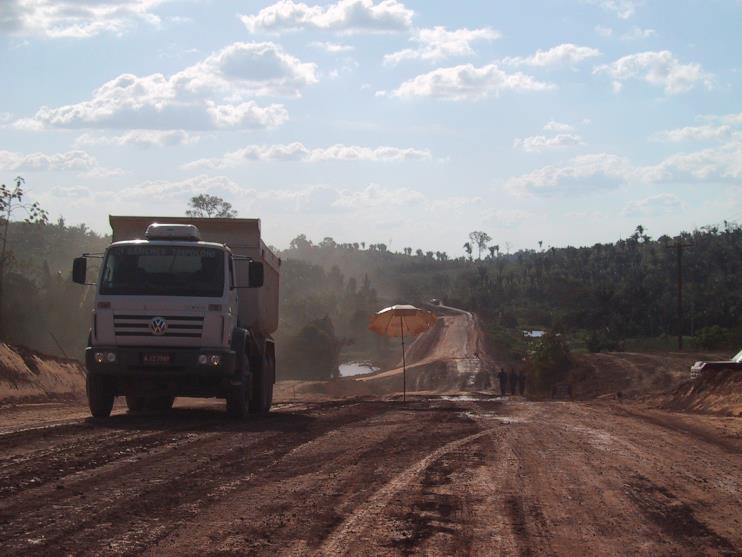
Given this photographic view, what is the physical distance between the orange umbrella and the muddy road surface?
1826 cm

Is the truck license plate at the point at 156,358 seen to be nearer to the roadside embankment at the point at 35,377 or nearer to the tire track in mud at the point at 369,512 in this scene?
the tire track in mud at the point at 369,512

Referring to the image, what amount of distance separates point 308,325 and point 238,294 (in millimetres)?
58124

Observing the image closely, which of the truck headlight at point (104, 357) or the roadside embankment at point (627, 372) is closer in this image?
the truck headlight at point (104, 357)

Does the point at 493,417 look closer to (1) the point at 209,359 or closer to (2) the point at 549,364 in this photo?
(1) the point at 209,359

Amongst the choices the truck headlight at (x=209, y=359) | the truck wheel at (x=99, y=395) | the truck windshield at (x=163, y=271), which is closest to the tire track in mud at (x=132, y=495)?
the truck headlight at (x=209, y=359)

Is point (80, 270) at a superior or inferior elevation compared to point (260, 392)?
superior

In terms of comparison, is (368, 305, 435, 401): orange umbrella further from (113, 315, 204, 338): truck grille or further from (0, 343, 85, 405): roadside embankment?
(113, 315, 204, 338): truck grille

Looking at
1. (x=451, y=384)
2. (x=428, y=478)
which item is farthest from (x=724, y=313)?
(x=428, y=478)

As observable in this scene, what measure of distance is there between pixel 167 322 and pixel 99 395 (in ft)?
6.46

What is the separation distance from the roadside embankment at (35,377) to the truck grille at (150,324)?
8833 mm

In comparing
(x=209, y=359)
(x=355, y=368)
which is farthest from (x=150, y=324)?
(x=355, y=368)

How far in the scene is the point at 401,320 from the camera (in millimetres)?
33531

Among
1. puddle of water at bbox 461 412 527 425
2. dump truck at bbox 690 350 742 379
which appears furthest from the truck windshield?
dump truck at bbox 690 350 742 379

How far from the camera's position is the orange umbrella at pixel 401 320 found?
33250 millimetres
